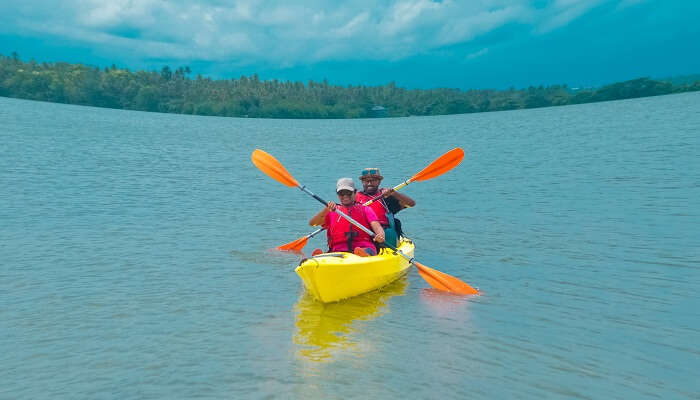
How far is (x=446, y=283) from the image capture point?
10055mm

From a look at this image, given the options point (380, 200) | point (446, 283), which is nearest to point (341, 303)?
point (446, 283)

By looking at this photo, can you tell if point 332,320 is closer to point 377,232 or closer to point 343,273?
point 343,273

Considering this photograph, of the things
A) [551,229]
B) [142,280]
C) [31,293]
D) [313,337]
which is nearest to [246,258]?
[142,280]

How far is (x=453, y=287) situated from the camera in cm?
998

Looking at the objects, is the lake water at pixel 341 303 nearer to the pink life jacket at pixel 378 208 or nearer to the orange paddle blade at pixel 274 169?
the pink life jacket at pixel 378 208

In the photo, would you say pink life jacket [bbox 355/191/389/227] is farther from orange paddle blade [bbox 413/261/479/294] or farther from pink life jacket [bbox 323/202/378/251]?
orange paddle blade [bbox 413/261/479/294]

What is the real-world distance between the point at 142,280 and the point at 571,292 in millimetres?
7683

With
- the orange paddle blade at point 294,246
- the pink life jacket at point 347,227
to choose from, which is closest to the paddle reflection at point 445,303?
the pink life jacket at point 347,227

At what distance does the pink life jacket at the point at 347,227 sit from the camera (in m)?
9.80

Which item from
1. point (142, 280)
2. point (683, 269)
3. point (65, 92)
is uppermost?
point (65, 92)

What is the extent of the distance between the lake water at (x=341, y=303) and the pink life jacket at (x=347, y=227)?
104 centimetres

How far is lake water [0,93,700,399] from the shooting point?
6531mm

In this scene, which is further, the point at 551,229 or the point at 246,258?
the point at 551,229

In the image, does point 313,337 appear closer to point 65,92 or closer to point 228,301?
point 228,301
